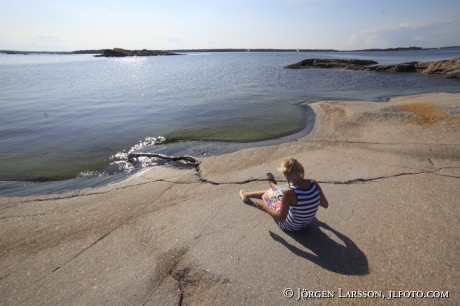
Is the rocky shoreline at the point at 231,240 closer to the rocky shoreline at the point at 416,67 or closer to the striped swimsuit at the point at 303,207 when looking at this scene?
the striped swimsuit at the point at 303,207

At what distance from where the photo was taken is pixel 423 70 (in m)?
31.0

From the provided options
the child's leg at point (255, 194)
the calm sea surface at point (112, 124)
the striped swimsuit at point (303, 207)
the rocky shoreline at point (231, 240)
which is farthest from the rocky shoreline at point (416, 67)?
the striped swimsuit at point (303, 207)

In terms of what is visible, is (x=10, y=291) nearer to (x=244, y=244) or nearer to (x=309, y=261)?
(x=244, y=244)

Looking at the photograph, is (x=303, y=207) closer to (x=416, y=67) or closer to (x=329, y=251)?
(x=329, y=251)

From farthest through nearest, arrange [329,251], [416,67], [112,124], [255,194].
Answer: [416,67] → [112,124] → [255,194] → [329,251]

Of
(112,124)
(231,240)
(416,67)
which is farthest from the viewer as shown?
(416,67)

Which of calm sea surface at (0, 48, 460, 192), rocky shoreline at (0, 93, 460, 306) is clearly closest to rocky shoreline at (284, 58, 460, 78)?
calm sea surface at (0, 48, 460, 192)

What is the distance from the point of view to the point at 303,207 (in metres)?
3.54

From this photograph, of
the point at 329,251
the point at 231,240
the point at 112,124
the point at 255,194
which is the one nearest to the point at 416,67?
the point at 112,124

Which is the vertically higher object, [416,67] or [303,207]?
[416,67]

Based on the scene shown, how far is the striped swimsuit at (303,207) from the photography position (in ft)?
11.4

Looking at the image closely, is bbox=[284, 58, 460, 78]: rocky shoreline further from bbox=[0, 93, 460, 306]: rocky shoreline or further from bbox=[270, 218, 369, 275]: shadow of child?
bbox=[270, 218, 369, 275]: shadow of child

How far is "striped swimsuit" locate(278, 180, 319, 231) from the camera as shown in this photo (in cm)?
347

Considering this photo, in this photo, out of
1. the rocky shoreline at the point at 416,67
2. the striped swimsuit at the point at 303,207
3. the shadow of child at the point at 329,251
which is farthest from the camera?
the rocky shoreline at the point at 416,67
